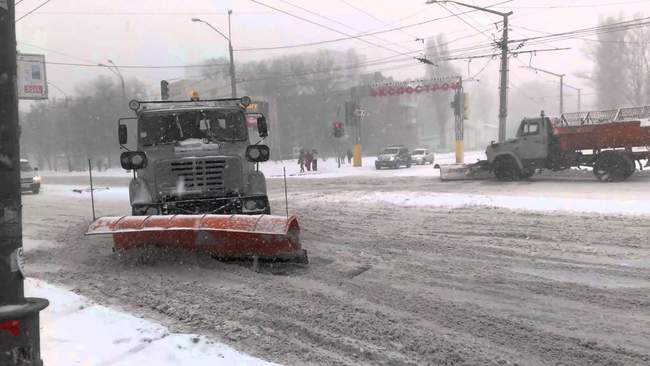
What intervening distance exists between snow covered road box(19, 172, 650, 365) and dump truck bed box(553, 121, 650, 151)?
819 centimetres

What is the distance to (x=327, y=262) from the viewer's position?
7.66 metres

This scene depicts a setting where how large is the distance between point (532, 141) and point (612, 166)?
2972mm

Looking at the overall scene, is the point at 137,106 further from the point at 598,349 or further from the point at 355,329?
the point at 598,349

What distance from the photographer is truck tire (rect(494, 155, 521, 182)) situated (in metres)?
21.3

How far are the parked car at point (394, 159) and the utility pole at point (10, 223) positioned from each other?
123 ft

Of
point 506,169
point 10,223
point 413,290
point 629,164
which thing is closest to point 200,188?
point 413,290

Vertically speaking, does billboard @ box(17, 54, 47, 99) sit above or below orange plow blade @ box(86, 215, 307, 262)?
above

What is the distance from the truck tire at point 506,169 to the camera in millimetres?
21312

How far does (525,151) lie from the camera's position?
21.0 m

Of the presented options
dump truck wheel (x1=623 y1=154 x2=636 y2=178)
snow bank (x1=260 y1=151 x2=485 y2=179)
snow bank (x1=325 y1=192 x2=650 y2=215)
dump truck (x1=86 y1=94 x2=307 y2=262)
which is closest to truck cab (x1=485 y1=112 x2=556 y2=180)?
dump truck wheel (x1=623 y1=154 x2=636 y2=178)

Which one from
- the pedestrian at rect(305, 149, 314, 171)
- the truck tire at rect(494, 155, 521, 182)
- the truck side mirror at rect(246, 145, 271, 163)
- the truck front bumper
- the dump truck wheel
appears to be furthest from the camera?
the pedestrian at rect(305, 149, 314, 171)

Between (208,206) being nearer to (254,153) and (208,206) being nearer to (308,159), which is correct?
(254,153)

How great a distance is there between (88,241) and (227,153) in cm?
366

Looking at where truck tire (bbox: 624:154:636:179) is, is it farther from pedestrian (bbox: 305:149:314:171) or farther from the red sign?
pedestrian (bbox: 305:149:314:171)
